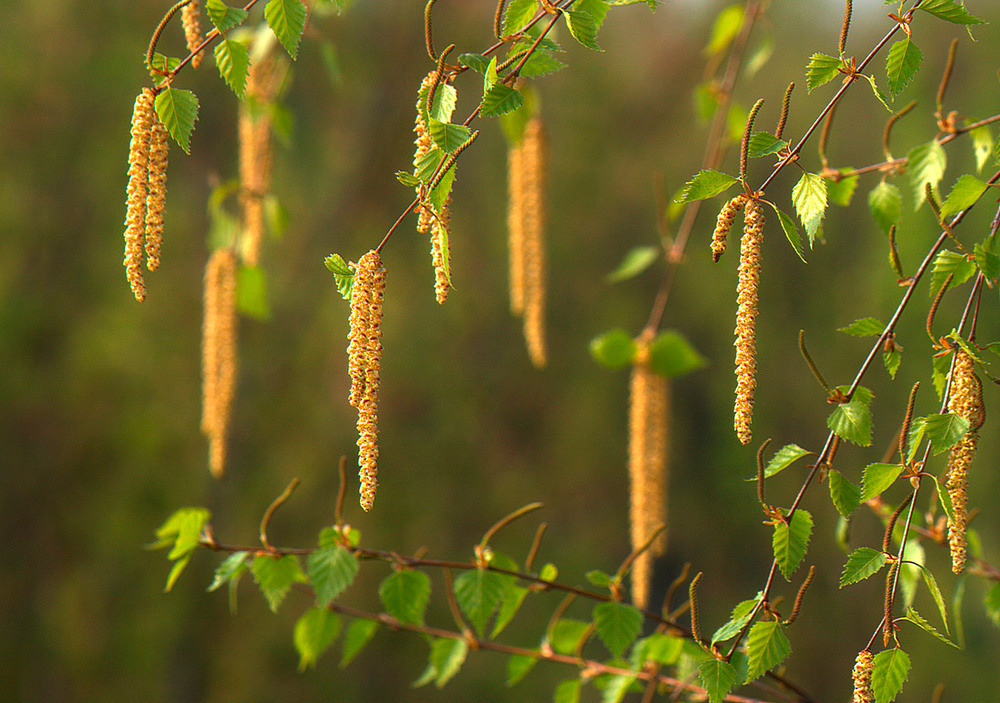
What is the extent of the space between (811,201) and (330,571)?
333mm

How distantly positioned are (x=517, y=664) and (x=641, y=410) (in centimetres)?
41

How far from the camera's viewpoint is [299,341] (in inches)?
128

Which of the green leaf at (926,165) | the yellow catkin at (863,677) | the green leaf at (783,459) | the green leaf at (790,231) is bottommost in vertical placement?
the yellow catkin at (863,677)

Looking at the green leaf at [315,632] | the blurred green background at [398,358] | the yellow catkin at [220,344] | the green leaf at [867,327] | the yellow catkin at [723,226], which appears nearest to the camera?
the yellow catkin at [723,226]

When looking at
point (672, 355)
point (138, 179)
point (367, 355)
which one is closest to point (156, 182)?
point (138, 179)

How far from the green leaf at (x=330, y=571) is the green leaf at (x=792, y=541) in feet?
0.77

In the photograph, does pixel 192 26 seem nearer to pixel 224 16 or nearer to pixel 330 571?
pixel 224 16

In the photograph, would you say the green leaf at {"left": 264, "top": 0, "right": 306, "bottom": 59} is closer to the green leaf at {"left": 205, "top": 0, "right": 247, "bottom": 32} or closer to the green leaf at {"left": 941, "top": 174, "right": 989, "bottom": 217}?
the green leaf at {"left": 205, "top": 0, "right": 247, "bottom": 32}

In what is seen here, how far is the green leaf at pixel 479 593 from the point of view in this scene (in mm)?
527

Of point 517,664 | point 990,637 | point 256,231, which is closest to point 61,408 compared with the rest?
point 256,231

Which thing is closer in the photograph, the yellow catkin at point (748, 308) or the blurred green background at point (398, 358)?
the yellow catkin at point (748, 308)

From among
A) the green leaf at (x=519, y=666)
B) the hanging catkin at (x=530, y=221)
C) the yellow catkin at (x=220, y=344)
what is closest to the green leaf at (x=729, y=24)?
the hanging catkin at (x=530, y=221)

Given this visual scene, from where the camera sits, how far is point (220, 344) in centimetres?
95

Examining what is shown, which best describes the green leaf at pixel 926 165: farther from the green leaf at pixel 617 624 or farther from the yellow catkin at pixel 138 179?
the yellow catkin at pixel 138 179
